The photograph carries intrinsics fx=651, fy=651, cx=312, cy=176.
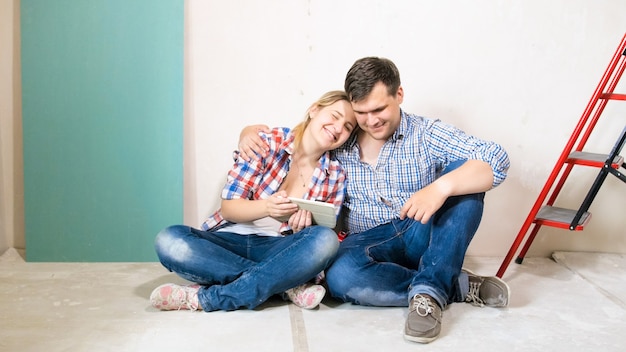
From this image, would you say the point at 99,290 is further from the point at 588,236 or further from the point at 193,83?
the point at 588,236

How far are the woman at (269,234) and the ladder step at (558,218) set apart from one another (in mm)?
823

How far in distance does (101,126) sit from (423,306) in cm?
145

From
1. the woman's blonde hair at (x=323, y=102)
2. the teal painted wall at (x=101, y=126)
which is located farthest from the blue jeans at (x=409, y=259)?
the teal painted wall at (x=101, y=126)

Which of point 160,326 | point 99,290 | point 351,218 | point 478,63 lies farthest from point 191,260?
point 478,63

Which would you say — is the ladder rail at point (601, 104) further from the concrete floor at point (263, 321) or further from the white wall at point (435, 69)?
the concrete floor at point (263, 321)

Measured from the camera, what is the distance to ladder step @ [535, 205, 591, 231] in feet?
8.04

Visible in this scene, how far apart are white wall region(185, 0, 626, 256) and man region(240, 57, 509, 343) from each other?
0.48 metres

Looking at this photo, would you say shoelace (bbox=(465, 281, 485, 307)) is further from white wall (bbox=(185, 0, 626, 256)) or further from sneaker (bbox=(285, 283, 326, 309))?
white wall (bbox=(185, 0, 626, 256))

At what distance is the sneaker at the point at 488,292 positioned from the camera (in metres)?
2.18

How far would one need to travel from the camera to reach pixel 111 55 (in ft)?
8.39

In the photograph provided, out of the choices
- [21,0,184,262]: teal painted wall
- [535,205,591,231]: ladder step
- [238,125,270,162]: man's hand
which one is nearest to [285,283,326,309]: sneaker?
[238,125,270,162]: man's hand

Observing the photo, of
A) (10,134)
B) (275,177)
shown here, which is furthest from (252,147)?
(10,134)

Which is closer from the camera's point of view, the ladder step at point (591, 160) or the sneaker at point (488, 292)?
the sneaker at point (488, 292)

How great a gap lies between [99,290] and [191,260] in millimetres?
409
